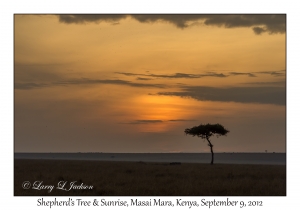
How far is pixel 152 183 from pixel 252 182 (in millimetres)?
7432

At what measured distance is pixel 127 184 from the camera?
30.8m
